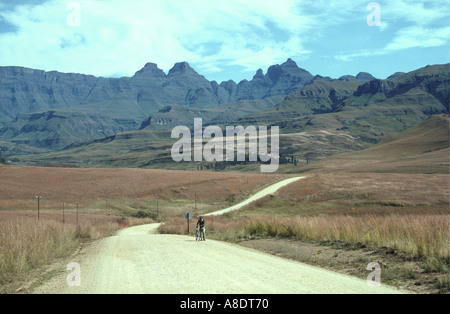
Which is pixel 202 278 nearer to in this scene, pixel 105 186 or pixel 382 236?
pixel 382 236

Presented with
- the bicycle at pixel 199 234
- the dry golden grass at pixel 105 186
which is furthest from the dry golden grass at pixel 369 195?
the bicycle at pixel 199 234

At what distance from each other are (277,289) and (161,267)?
472cm

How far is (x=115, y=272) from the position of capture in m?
11.8

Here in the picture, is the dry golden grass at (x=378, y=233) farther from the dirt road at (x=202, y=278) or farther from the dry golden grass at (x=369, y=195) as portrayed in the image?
the dry golden grass at (x=369, y=195)

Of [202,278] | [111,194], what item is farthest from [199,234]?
[111,194]

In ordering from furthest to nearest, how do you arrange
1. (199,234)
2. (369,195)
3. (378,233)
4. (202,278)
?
(369,195) → (199,234) → (378,233) → (202,278)

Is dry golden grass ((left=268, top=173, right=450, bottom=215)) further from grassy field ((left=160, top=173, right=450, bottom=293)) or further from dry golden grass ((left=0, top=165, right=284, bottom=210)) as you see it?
dry golden grass ((left=0, top=165, right=284, bottom=210))

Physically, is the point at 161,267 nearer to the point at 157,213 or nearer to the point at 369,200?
the point at 369,200

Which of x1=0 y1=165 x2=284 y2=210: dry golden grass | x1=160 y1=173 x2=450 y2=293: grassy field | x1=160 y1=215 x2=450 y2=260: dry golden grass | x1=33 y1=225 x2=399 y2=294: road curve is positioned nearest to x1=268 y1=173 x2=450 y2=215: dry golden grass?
x1=160 y1=173 x2=450 y2=293: grassy field

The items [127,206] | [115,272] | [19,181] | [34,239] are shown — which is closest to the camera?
[115,272]

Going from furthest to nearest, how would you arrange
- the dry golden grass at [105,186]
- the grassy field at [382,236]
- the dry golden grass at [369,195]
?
1. the dry golden grass at [105,186]
2. the dry golden grass at [369,195]
3. the grassy field at [382,236]

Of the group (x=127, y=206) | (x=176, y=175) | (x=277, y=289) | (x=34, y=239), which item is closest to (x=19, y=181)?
(x=127, y=206)

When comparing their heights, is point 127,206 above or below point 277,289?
below
